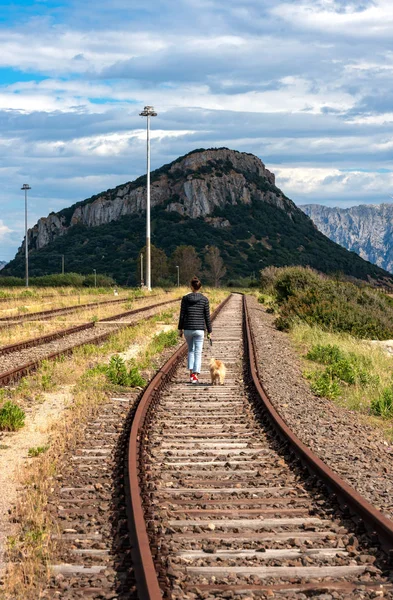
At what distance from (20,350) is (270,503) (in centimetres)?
1341

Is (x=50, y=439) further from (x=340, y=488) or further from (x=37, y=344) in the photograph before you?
(x=37, y=344)

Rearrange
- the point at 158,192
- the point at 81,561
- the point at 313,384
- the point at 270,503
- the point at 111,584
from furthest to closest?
the point at 158,192 → the point at 313,384 → the point at 270,503 → the point at 81,561 → the point at 111,584

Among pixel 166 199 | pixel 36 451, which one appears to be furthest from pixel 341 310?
pixel 166 199

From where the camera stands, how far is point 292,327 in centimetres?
2927

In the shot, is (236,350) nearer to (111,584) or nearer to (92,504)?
(92,504)

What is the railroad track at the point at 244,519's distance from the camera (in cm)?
514

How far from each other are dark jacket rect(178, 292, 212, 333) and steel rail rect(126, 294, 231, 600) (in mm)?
1890

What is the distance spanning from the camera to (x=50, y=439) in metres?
9.77

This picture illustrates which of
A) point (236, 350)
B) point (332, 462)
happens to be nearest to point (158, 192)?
point (236, 350)

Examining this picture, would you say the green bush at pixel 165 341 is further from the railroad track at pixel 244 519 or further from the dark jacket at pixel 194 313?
the railroad track at pixel 244 519

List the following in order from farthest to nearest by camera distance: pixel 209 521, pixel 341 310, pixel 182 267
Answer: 1. pixel 182 267
2. pixel 341 310
3. pixel 209 521

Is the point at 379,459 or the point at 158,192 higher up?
the point at 158,192

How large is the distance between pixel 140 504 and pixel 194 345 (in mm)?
7799

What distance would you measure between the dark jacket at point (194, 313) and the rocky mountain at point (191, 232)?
10781 cm
